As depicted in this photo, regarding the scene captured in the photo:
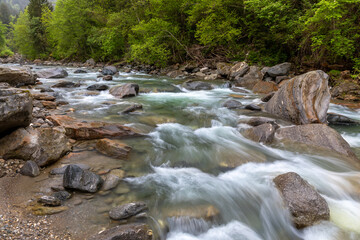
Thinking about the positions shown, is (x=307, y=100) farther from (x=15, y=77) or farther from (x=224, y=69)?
(x=15, y=77)

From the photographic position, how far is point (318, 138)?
5.26 metres

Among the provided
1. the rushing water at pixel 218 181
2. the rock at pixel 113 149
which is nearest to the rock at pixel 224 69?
the rushing water at pixel 218 181

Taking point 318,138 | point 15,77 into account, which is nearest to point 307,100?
point 318,138

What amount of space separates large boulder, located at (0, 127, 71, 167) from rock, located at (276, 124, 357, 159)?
525cm

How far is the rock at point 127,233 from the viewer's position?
2.24 meters

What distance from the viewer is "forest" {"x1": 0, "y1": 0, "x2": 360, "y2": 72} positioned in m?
10.9

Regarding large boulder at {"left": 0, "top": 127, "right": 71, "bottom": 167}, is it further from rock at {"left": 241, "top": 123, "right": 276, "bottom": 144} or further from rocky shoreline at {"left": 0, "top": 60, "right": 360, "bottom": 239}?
rock at {"left": 241, "top": 123, "right": 276, "bottom": 144}

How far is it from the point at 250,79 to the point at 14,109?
12477 mm

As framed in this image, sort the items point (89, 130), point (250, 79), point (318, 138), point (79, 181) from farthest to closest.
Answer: point (250, 79) → point (318, 138) → point (89, 130) → point (79, 181)

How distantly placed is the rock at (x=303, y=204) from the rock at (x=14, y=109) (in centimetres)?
473

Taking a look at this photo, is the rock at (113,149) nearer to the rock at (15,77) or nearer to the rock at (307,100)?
the rock at (307,100)

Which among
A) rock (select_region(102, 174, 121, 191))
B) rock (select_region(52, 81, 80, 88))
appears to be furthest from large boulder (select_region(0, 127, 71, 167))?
rock (select_region(52, 81, 80, 88))

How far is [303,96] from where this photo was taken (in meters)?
6.58

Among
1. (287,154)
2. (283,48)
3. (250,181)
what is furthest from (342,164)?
(283,48)
